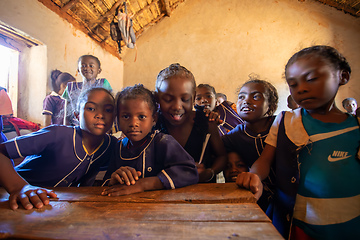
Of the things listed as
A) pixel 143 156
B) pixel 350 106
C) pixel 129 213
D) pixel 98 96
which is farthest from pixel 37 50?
pixel 350 106

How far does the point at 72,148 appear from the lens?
1274 mm

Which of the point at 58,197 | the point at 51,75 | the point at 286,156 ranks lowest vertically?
the point at 58,197

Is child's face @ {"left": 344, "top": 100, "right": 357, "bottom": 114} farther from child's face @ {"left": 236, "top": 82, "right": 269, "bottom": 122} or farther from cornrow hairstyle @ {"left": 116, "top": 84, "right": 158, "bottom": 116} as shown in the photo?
cornrow hairstyle @ {"left": 116, "top": 84, "right": 158, "bottom": 116}

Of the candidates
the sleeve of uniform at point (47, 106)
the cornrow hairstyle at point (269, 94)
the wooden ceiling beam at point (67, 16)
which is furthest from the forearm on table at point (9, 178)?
the wooden ceiling beam at point (67, 16)

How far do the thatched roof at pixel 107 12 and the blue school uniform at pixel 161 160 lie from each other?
12.8 feet

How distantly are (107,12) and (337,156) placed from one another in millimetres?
5298

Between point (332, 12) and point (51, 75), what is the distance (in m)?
8.09

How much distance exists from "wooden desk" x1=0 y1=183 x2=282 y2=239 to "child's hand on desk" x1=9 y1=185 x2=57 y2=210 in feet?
0.08

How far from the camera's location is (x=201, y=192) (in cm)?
88

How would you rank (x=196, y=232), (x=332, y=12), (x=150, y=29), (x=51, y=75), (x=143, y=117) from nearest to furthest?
(x=196, y=232), (x=143, y=117), (x=51, y=75), (x=332, y=12), (x=150, y=29)

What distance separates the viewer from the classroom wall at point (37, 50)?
3125mm

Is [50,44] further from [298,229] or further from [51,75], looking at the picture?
[298,229]

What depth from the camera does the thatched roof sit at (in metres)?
4.08

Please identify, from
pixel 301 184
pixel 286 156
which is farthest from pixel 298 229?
pixel 286 156
